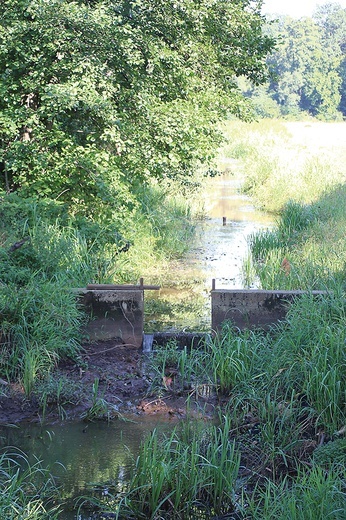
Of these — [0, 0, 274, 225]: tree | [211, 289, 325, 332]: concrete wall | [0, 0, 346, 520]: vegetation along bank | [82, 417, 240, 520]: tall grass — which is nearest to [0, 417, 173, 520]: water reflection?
[0, 0, 346, 520]: vegetation along bank

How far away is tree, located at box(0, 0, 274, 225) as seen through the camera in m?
10.1

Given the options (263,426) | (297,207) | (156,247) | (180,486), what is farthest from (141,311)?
(297,207)

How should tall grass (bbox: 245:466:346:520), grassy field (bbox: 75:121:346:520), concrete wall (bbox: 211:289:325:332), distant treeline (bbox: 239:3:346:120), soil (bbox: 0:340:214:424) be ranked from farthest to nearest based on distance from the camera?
distant treeline (bbox: 239:3:346:120) → concrete wall (bbox: 211:289:325:332) → soil (bbox: 0:340:214:424) → grassy field (bbox: 75:121:346:520) → tall grass (bbox: 245:466:346:520)

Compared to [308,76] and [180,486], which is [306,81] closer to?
[308,76]

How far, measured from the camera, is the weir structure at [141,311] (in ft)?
27.0

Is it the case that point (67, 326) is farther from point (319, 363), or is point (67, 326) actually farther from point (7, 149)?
point (7, 149)

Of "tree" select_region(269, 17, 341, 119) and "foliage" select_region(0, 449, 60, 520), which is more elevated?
"foliage" select_region(0, 449, 60, 520)

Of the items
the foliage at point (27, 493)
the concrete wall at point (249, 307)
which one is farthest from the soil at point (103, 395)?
the concrete wall at point (249, 307)

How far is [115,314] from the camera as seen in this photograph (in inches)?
332

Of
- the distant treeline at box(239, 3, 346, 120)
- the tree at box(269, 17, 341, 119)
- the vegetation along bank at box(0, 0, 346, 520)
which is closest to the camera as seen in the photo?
the vegetation along bank at box(0, 0, 346, 520)

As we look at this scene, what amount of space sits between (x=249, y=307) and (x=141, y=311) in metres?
1.19

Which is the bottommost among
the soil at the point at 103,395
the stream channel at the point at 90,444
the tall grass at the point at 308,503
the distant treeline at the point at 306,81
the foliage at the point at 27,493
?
the distant treeline at the point at 306,81

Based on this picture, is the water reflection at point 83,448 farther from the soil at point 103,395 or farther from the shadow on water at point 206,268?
the shadow on water at point 206,268

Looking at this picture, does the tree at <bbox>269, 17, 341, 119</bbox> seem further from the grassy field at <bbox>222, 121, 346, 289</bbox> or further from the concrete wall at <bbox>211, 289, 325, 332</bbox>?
the concrete wall at <bbox>211, 289, 325, 332</bbox>
